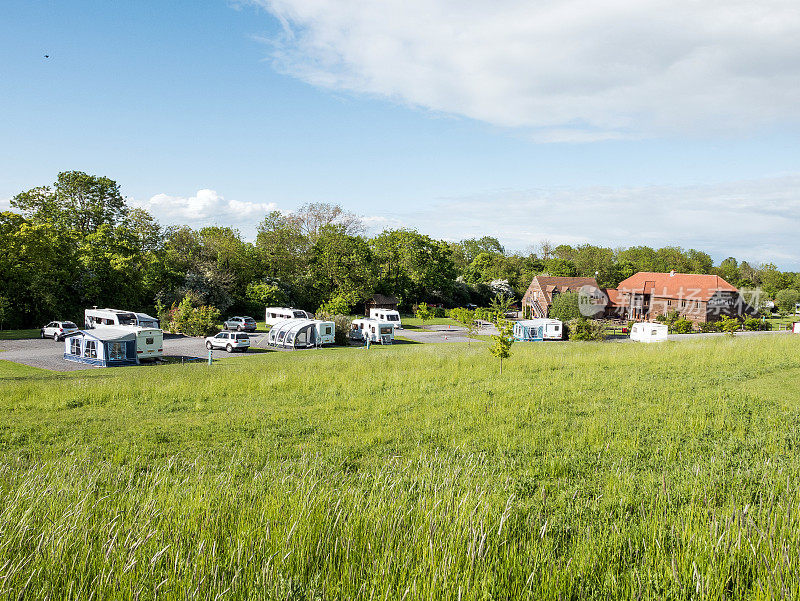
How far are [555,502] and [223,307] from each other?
A: 42671 millimetres

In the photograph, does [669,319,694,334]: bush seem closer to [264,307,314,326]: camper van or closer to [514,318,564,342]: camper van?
[514,318,564,342]: camper van

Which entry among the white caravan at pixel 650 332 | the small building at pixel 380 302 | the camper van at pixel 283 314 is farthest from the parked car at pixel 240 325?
the white caravan at pixel 650 332

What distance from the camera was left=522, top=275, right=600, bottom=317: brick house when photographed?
53.0 metres

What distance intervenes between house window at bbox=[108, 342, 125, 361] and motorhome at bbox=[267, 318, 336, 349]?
355 inches

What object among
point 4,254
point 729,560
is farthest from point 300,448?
point 4,254

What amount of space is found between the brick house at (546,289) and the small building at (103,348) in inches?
1609

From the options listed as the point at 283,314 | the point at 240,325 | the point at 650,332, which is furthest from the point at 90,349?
the point at 650,332

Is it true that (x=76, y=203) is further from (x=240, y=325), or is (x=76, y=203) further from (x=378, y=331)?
(x=378, y=331)

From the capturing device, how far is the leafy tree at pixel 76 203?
1671 inches

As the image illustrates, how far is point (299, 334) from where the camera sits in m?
30.8

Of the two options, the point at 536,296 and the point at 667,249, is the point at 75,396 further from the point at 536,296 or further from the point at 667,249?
the point at 667,249

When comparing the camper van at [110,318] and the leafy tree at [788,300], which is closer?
the camper van at [110,318]

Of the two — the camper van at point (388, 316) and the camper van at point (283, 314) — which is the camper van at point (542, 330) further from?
the camper van at point (283, 314)

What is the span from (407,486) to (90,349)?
24.5 meters
